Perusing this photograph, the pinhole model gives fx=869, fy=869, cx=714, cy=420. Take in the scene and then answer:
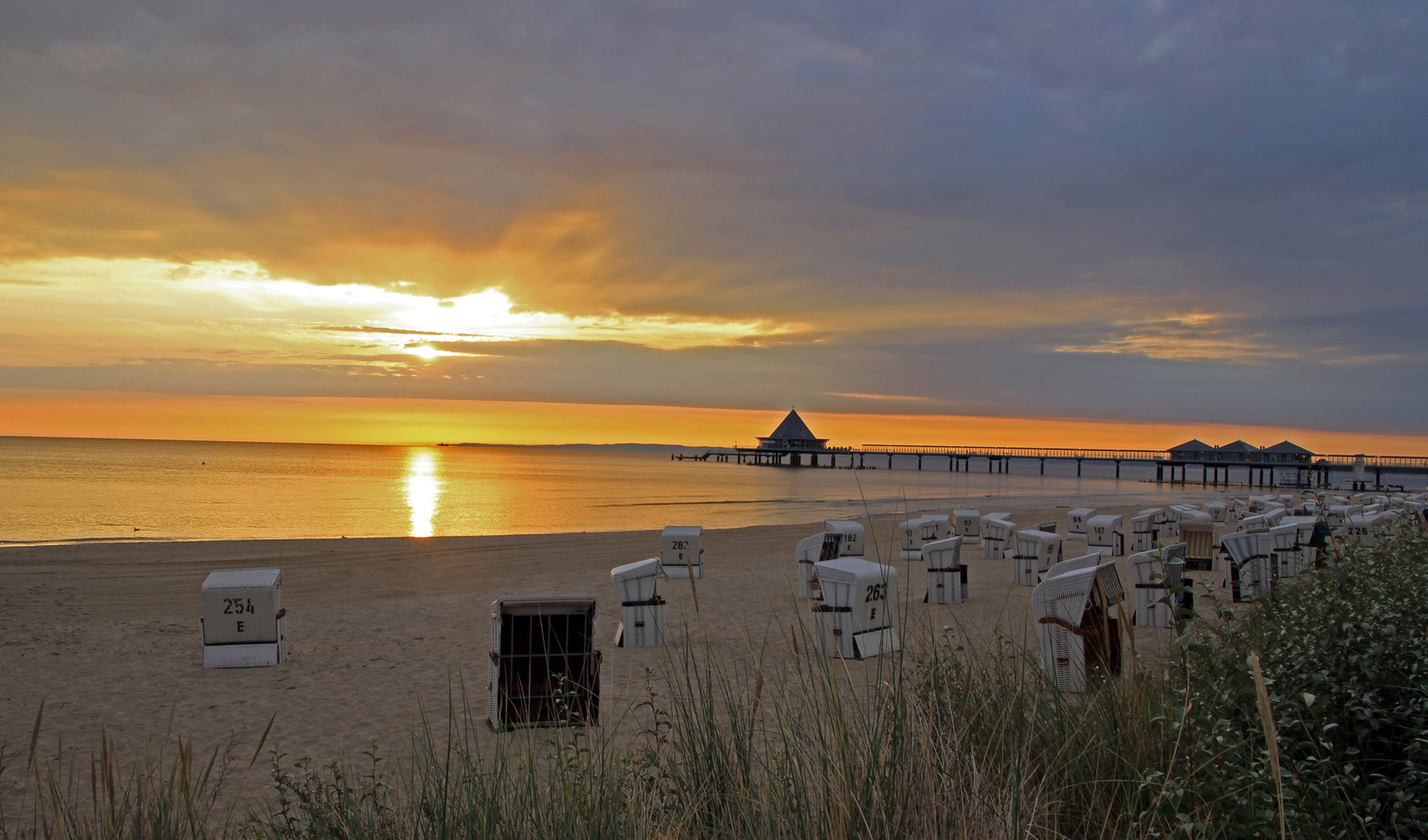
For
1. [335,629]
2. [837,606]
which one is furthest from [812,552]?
[335,629]

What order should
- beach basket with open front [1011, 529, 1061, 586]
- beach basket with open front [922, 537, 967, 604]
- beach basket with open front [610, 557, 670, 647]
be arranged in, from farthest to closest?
beach basket with open front [1011, 529, 1061, 586] → beach basket with open front [922, 537, 967, 604] → beach basket with open front [610, 557, 670, 647]

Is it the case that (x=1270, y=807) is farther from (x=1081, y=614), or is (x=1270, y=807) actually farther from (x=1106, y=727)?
(x=1081, y=614)

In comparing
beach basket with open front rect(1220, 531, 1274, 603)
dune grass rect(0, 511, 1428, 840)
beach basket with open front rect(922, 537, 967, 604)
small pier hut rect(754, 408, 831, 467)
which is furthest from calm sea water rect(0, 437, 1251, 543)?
small pier hut rect(754, 408, 831, 467)

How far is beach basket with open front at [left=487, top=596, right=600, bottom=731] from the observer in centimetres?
513

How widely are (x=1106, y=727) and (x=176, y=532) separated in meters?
26.5

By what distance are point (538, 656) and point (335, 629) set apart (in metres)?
4.81

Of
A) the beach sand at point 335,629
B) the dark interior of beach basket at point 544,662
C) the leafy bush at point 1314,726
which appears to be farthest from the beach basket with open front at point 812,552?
the leafy bush at point 1314,726

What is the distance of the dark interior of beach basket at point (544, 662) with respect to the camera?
203 inches

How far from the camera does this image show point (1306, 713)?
3.03m

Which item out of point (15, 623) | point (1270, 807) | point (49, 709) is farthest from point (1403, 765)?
point (15, 623)

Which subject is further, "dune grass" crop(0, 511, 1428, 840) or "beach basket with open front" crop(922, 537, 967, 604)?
"beach basket with open front" crop(922, 537, 967, 604)

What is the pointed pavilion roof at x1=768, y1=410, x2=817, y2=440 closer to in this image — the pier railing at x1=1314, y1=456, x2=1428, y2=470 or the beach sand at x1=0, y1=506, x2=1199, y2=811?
the pier railing at x1=1314, y1=456, x2=1428, y2=470

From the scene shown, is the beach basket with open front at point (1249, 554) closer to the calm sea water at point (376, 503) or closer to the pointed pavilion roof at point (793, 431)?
the calm sea water at point (376, 503)

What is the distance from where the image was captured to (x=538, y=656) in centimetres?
546
